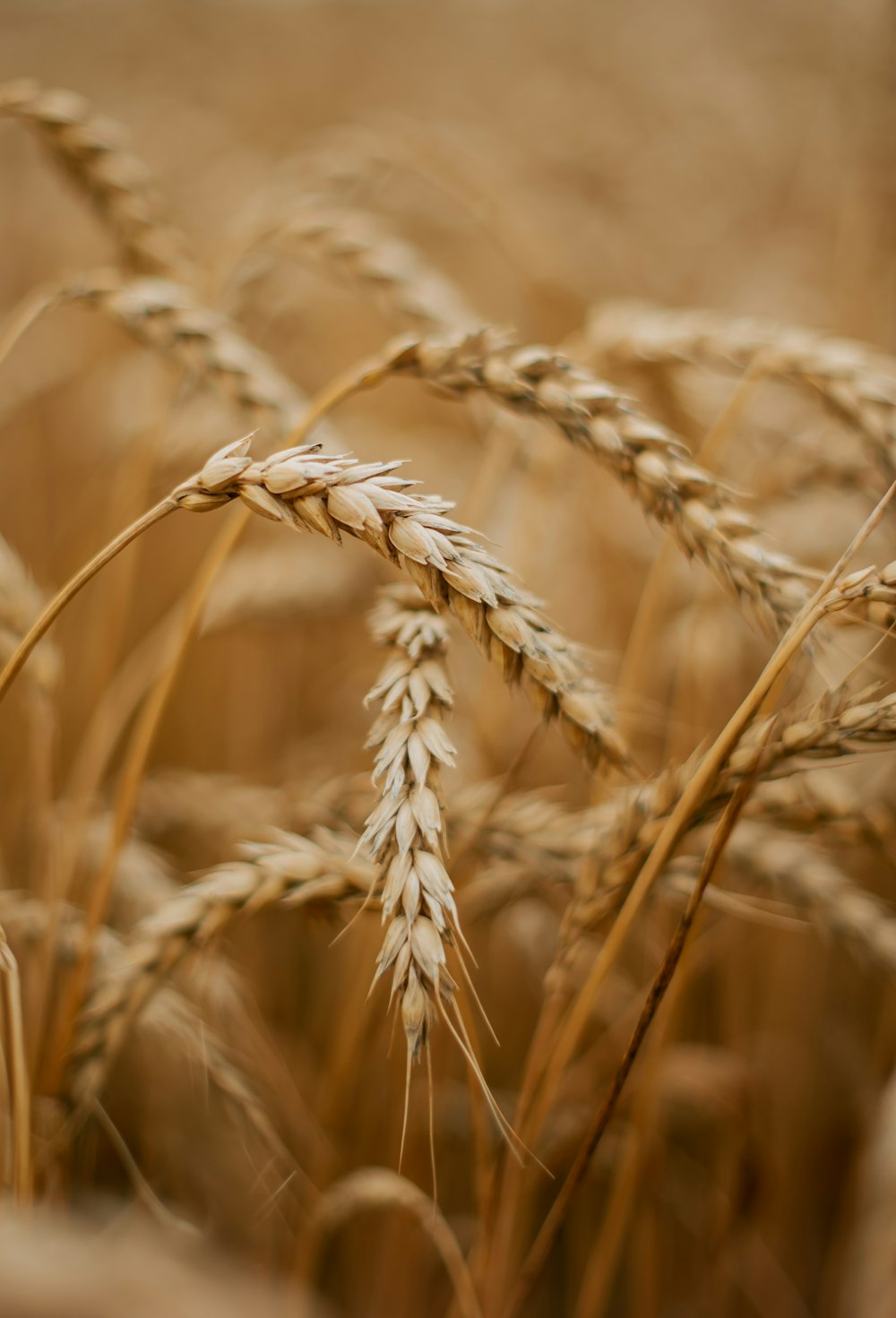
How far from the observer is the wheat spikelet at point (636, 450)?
0.69m

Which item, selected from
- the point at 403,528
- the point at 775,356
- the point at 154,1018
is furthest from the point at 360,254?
the point at 154,1018

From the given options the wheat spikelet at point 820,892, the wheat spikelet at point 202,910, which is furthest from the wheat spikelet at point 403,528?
the wheat spikelet at point 820,892

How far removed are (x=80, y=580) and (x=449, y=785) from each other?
2.27 feet

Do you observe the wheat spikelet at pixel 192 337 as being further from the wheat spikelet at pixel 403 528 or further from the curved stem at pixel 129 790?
the wheat spikelet at pixel 403 528

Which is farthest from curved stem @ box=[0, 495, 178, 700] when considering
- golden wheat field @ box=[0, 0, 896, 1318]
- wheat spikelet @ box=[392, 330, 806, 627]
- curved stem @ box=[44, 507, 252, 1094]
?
wheat spikelet @ box=[392, 330, 806, 627]

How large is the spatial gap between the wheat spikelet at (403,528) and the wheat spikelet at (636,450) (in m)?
0.18

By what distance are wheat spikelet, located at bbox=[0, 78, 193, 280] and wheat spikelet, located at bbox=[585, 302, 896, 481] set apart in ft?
2.23

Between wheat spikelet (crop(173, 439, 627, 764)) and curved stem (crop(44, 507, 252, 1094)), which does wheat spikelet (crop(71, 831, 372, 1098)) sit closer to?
curved stem (crop(44, 507, 252, 1094))

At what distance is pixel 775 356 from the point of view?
92cm

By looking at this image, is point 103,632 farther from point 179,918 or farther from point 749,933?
point 749,933

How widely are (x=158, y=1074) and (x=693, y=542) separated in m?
1.11

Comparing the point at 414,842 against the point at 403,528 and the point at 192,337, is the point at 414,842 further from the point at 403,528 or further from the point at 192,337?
the point at 192,337

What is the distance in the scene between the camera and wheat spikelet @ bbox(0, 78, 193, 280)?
1.07 meters

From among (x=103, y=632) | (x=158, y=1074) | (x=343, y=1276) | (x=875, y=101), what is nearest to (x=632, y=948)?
(x=343, y=1276)
